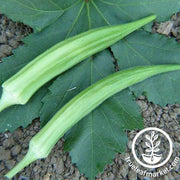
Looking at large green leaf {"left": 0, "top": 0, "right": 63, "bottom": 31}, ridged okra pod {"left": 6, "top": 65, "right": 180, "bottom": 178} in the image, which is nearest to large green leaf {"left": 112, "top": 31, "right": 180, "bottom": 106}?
ridged okra pod {"left": 6, "top": 65, "right": 180, "bottom": 178}

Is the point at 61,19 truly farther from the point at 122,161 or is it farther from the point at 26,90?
the point at 122,161

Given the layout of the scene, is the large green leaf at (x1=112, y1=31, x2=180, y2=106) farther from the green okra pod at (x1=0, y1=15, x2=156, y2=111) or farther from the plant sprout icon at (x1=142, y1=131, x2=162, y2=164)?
the plant sprout icon at (x1=142, y1=131, x2=162, y2=164)

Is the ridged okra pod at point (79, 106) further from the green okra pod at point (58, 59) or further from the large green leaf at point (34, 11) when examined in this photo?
the large green leaf at point (34, 11)

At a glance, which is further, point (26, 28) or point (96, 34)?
point (26, 28)

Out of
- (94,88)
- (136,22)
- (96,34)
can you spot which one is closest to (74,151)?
(94,88)

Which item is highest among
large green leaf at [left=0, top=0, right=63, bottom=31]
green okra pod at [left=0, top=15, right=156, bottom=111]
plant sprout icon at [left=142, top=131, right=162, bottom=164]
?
large green leaf at [left=0, top=0, right=63, bottom=31]

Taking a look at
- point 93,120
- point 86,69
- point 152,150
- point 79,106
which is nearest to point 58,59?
point 86,69
